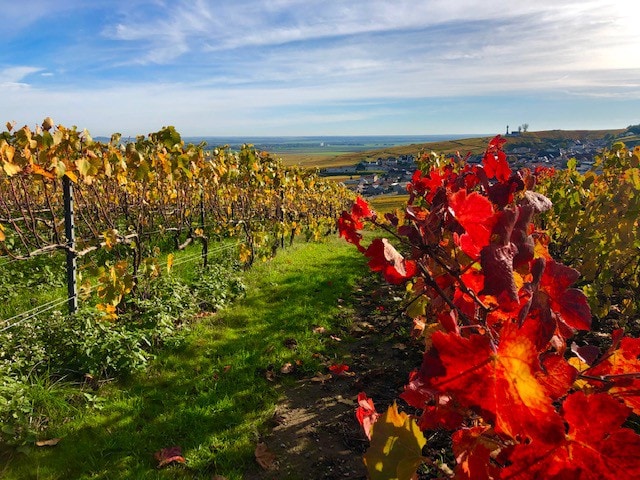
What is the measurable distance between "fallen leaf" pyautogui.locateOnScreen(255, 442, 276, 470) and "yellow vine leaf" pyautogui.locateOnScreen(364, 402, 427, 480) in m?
2.57

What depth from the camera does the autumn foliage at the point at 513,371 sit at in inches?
28.9

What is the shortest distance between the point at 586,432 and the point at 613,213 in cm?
553

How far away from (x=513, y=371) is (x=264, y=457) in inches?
122

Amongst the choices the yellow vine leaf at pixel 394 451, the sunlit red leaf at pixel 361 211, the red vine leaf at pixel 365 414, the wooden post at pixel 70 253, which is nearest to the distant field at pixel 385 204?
the wooden post at pixel 70 253

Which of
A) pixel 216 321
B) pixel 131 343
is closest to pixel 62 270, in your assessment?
pixel 216 321

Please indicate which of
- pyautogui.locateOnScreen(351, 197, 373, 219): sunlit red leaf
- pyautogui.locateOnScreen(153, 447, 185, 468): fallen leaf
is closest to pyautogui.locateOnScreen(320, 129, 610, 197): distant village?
pyautogui.locateOnScreen(153, 447, 185, 468): fallen leaf

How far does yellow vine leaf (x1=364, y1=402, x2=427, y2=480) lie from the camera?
3.28 ft

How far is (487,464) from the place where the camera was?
104 cm

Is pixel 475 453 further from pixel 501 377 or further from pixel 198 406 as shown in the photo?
pixel 198 406

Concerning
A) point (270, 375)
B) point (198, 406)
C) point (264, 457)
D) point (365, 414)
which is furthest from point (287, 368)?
point (365, 414)

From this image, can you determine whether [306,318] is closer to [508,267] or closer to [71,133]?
[71,133]

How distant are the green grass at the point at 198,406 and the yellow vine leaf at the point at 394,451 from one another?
2.51 meters

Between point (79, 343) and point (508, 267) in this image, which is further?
point (79, 343)

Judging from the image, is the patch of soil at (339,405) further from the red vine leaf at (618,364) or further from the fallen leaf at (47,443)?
the fallen leaf at (47,443)
